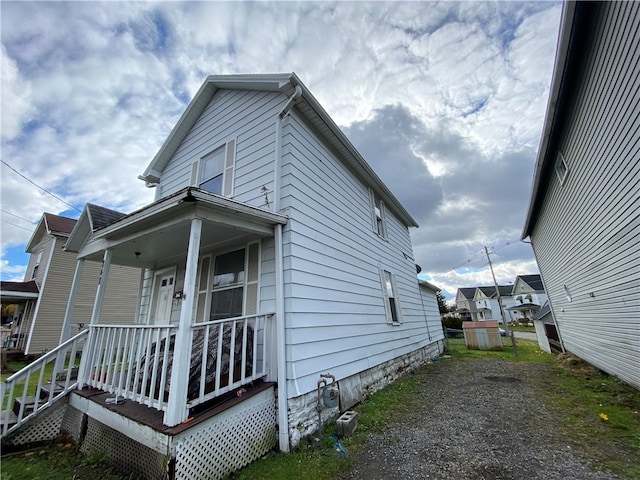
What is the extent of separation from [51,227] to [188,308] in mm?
16358

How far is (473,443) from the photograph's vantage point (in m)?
3.69

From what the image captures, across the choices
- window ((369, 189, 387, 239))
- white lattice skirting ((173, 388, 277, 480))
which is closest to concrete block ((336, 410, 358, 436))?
white lattice skirting ((173, 388, 277, 480))

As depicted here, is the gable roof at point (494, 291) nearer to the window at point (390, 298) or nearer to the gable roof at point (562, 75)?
the gable roof at point (562, 75)

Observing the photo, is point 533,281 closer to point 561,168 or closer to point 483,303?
point 483,303

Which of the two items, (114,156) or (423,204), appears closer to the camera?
(114,156)

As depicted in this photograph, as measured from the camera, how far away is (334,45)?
6734 millimetres

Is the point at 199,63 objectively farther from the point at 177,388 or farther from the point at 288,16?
the point at 177,388

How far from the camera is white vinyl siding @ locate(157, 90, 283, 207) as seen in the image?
5359 millimetres

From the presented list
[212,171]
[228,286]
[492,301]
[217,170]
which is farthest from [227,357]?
[492,301]

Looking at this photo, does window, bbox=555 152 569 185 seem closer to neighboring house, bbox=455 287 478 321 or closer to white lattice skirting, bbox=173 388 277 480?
white lattice skirting, bbox=173 388 277 480

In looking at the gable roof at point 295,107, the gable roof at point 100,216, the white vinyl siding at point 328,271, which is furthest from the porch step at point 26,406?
the gable roof at point 295,107

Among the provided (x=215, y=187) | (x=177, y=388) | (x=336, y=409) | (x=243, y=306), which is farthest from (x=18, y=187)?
(x=336, y=409)

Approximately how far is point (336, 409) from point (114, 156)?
1051 centimetres

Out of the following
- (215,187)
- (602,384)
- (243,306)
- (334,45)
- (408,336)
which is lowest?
(602,384)
